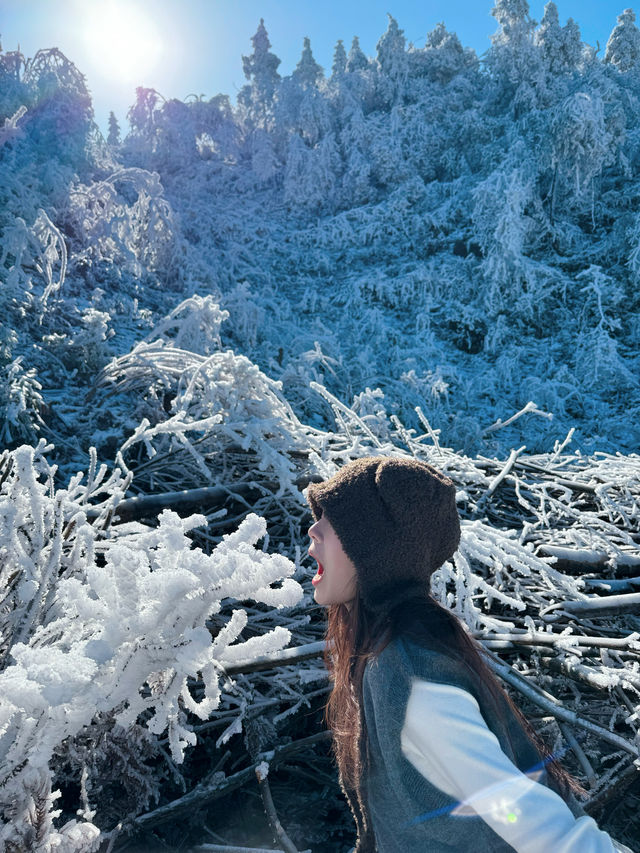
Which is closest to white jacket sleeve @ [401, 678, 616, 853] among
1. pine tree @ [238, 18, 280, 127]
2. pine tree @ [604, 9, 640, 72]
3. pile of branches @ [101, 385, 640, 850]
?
pile of branches @ [101, 385, 640, 850]

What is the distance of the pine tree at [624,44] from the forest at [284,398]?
0.10m

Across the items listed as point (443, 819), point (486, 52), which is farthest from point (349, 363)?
point (486, 52)

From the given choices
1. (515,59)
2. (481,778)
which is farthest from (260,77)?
(481,778)

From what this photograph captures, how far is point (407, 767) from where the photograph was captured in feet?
3.97

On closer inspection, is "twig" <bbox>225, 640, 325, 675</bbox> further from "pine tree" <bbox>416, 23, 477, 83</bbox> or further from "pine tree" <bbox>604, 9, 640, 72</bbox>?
"pine tree" <bbox>604, 9, 640, 72</bbox>

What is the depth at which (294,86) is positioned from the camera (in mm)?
16203

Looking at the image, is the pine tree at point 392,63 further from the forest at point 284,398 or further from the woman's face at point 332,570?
the woman's face at point 332,570

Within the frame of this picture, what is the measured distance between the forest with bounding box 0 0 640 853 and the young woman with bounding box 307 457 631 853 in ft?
1.03

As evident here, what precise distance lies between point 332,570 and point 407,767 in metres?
0.50

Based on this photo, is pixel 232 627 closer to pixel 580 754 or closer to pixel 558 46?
pixel 580 754

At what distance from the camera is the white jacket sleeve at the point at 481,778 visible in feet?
3.31

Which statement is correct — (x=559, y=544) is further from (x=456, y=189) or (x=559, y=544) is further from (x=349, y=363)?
A: (x=456, y=189)

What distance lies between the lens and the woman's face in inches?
59.4

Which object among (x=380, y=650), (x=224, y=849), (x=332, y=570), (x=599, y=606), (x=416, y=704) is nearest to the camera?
(x=416, y=704)
